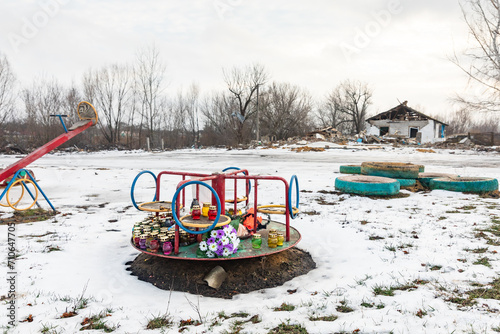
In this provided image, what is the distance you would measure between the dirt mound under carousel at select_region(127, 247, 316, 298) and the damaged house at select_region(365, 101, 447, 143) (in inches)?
1518

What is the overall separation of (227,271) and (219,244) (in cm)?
40

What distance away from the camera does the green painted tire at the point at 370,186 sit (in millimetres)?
8203

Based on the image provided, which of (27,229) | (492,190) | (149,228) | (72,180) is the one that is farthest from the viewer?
(72,180)

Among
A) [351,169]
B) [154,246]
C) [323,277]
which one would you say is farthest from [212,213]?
[351,169]

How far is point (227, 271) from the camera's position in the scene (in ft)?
13.6

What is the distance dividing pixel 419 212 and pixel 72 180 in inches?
451

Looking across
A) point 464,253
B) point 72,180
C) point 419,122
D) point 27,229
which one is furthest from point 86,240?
point 419,122

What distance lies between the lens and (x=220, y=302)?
3506 mm

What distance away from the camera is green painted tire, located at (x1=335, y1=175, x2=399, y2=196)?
26.9 ft

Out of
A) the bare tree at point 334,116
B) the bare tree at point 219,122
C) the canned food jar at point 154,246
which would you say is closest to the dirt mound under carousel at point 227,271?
the canned food jar at point 154,246

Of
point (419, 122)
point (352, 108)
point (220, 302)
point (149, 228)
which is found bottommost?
point (220, 302)

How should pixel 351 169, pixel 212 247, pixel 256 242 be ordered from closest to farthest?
1. pixel 212 247
2. pixel 256 242
3. pixel 351 169

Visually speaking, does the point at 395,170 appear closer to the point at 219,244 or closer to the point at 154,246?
the point at 219,244

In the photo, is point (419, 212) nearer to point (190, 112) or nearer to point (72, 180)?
point (72, 180)
